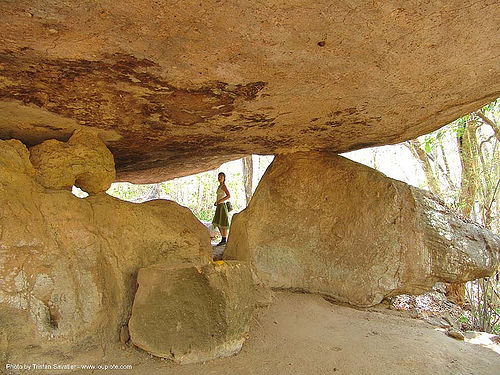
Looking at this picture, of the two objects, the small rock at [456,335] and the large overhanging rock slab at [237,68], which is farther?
the small rock at [456,335]

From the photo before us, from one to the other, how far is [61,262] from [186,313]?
3.60 ft

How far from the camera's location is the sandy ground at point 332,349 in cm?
268

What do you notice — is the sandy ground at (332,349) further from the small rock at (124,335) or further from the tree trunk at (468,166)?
the tree trunk at (468,166)

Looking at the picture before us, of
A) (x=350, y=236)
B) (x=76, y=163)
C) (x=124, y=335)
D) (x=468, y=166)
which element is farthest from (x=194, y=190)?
(x=124, y=335)

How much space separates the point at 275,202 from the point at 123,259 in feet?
7.37

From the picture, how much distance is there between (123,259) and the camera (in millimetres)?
3150

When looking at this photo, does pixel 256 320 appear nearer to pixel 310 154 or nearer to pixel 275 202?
pixel 275 202

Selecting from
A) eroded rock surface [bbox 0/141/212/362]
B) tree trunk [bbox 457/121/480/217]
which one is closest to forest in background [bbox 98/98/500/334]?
tree trunk [bbox 457/121/480/217]

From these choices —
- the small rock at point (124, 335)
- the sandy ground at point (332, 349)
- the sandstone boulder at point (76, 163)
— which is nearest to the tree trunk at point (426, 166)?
the sandy ground at point (332, 349)

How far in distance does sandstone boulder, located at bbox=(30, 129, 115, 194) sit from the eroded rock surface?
14 cm

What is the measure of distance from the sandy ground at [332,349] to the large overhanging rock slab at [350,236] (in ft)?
1.17

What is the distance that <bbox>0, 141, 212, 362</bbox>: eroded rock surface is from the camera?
2475 millimetres

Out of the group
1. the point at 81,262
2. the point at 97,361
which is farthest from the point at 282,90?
the point at 97,361

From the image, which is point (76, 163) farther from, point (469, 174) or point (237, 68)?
point (469, 174)
